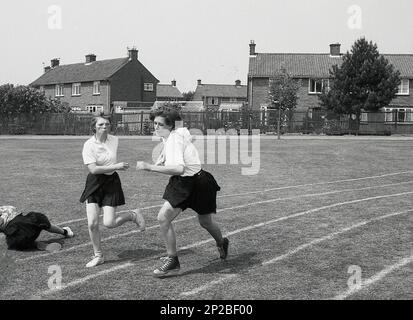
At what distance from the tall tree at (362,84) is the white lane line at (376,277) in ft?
128

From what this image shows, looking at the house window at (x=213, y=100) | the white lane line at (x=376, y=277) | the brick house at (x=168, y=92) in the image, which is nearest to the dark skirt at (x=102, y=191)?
the white lane line at (x=376, y=277)

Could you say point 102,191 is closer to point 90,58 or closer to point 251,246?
point 251,246

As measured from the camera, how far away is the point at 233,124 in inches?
1597

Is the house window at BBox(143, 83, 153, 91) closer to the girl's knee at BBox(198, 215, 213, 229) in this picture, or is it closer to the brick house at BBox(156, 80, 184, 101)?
the brick house at BBox(156, 80, 184, 101)

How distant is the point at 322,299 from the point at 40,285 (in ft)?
9.33

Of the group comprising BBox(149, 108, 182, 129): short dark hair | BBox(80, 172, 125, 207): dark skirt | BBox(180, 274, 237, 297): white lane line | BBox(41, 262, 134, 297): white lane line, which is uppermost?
BBox(149, 108, 182, 129): short dark hair

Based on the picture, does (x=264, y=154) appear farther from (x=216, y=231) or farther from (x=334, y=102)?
(x=334, y=102)

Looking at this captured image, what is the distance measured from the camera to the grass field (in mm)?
5363

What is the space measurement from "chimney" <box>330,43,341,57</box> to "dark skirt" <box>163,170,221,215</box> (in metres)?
57.3

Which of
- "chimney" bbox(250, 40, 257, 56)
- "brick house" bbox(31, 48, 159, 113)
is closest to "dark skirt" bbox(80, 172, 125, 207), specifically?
"brick house" bbox(31, 48, 159, 113)

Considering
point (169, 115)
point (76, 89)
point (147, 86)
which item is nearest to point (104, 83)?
point (76, 89)

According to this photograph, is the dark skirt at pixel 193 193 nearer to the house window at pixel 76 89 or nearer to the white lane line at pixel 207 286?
the white lane line at pixel 207 286

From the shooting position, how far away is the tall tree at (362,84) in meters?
44.1

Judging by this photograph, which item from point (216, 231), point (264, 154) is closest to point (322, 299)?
point (216, 231)
